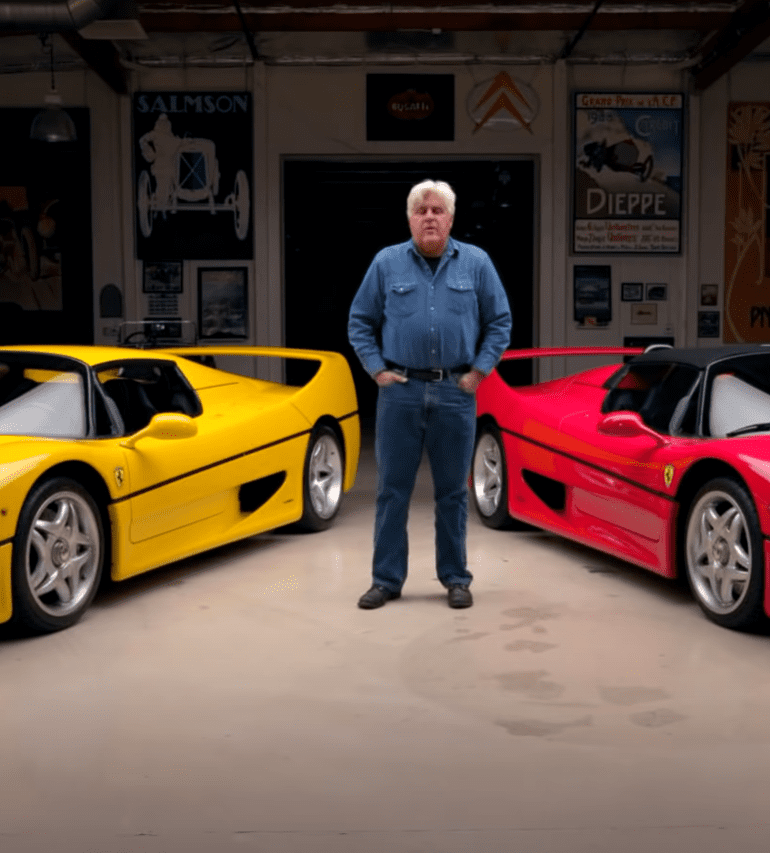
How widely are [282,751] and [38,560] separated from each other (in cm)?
148

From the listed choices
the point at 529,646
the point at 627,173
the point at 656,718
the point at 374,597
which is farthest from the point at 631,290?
the point at 656,718

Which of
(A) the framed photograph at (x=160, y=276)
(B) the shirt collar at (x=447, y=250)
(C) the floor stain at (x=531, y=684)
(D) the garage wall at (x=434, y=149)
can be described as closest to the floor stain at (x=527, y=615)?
(C) the floor stain at (x=531, y=684)

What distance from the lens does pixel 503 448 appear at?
19.7 ft

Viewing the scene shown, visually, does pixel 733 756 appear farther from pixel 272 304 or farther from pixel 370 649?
pixel 272 304

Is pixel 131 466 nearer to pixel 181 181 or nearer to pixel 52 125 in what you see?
pixel 52 125

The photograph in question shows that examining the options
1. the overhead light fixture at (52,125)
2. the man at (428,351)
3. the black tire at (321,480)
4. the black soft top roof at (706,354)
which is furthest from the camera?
the overhead light fixture at (52,125)

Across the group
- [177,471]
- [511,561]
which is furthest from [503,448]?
[177,471]

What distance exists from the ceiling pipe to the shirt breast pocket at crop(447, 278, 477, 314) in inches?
201

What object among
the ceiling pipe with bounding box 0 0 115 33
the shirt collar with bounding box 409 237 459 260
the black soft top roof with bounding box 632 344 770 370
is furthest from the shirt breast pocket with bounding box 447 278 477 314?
the ceiling pipe with bounding box 0 0 115 33

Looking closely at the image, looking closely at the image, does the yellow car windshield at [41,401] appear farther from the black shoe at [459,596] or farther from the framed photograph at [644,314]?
the framed photograph at [644,314]

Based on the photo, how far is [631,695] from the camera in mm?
3525

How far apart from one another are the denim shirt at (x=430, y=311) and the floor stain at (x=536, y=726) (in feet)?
5.19

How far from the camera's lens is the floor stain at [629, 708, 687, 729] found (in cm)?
326

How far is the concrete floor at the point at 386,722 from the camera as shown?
2.59 metres
